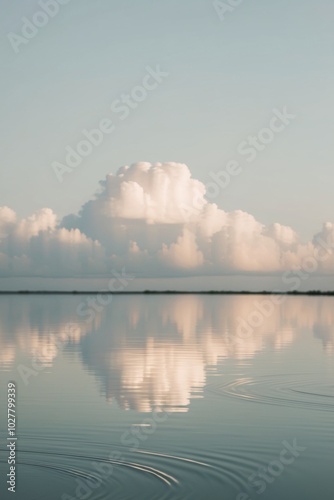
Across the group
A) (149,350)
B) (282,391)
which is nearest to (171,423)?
(282,391)

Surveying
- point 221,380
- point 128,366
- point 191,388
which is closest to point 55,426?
point 191,388

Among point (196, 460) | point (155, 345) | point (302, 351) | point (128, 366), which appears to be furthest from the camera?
point (155, 345)

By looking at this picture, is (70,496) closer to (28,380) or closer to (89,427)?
(89,427)

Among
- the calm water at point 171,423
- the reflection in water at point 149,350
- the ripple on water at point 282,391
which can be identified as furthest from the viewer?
the reflection in water at point 149,350

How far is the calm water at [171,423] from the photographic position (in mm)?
17703

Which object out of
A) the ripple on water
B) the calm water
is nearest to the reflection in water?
the calm water

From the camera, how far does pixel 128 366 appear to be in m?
39.1

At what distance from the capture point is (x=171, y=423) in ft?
79.2

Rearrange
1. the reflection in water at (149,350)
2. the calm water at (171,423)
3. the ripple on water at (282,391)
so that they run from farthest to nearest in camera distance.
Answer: the reflection in water at (149,350) < the ripple on water at (282,391) < the calm water at (171,423)

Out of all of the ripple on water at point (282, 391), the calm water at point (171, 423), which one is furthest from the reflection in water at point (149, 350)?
the ripple on water at point (282, 391)

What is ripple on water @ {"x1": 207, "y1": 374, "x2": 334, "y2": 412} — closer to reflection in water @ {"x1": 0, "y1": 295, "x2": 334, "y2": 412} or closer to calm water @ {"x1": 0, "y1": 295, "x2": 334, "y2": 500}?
calm water @ {"x1": 0, "y1": 295, "x2": 334, "y2": 500}

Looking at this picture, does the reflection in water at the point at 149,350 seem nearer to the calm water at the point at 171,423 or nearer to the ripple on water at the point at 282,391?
the calm water at the point at 171,423

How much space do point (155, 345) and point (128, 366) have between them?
11.5 metres

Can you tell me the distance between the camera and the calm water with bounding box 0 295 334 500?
17703mm
